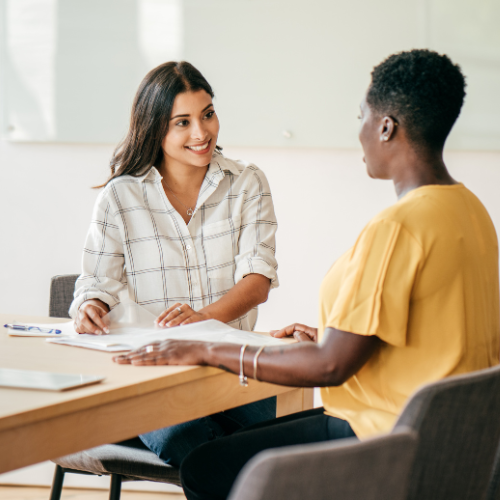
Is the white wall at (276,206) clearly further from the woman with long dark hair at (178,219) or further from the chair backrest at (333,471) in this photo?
the chair backrest at (333,471)

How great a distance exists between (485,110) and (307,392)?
4.95ft

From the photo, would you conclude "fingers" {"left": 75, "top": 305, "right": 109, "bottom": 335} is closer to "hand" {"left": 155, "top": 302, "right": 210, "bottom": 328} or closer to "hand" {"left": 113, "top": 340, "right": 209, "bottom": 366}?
"hand" {"left": 155, "top": 302, "right": 210, "bottom": 328}

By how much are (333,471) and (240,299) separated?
1.16 m

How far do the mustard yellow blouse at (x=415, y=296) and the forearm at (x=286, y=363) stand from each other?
0.07 meters

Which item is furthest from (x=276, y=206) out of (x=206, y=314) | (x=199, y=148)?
(x=206, y=314)

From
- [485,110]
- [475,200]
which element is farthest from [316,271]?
[475,200]

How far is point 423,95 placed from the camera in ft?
3.53

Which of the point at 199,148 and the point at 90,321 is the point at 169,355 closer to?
the point at 90,321

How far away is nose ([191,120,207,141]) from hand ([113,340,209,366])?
805 millimetres

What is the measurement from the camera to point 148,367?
1183 millimetres

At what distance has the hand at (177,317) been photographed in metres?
1.49

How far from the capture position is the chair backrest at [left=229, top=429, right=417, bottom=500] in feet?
1.82

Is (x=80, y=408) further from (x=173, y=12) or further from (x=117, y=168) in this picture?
(x=173, y=12)

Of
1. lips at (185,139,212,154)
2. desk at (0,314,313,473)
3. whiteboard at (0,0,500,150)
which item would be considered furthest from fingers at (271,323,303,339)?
whiteboard at (0,0,500,150)
